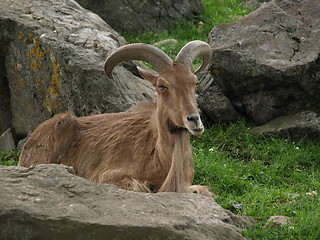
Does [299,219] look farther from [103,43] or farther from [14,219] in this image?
[103,43]

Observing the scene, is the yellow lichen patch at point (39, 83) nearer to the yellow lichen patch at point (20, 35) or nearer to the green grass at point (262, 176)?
the yellow lichen patch at point (20, 35)

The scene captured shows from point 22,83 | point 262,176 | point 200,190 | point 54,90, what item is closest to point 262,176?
point 262,176

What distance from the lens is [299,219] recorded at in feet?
23.2

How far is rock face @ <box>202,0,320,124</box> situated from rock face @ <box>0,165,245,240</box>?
368cm

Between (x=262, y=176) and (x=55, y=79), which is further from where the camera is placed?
(x=55, y=79)

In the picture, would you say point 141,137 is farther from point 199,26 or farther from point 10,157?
point 199,26

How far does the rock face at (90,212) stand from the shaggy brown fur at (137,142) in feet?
4.58

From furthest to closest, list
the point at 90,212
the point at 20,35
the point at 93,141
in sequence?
the point at 20,35 < the point at 93,141 < the point at 90,212

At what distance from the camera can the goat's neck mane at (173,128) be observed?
7980mm

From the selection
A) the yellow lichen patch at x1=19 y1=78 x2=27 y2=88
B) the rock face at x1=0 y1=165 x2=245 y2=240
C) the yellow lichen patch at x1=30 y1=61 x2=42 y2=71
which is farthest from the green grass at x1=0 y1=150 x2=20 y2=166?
the rock face at x1=0 y1=165 x2=245 y2=240

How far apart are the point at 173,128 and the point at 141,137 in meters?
0.70

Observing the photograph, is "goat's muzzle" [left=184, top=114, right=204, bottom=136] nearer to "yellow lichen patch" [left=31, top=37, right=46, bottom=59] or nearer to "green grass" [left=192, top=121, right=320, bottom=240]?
"green grass" [left=192, top=121, right=320, bottom=240]

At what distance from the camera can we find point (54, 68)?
9867mm

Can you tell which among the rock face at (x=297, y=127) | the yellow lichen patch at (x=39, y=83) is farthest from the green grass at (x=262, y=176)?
the yellow lichen patch at (x=39, y=83)
